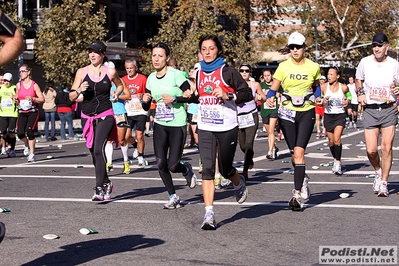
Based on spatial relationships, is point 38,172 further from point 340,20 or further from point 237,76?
point 340,20

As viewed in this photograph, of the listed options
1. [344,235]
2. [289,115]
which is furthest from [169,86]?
[344,235]

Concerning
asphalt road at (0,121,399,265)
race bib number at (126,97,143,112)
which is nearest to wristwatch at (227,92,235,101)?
asphalt road at (0,121,399,265)

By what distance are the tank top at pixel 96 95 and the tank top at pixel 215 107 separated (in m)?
2.40

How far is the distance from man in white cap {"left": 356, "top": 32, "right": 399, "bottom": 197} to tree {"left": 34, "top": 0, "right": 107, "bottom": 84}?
25.5m

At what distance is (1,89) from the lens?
810 inches

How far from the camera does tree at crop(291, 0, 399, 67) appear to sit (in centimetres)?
7204

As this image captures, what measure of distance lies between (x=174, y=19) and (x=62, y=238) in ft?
142

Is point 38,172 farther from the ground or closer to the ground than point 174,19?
closer to the ground

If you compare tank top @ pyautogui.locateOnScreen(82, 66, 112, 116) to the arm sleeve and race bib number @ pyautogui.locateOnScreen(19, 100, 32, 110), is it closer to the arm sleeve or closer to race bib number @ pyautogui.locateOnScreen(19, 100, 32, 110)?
the arm sleeve

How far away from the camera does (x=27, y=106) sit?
18.9 meters

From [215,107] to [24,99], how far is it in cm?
1015

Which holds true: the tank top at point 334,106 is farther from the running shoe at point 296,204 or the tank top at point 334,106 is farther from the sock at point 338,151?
the running shoe at point 296,204

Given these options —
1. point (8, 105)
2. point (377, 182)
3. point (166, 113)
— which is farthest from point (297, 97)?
point (8, 105)

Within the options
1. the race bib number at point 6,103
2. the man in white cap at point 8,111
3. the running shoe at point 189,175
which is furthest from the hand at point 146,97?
the race bib number at point 6,103
